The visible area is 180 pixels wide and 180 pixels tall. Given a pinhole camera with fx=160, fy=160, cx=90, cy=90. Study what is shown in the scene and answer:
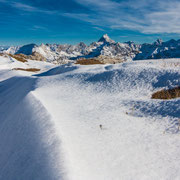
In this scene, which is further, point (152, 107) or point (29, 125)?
point (152, 107)

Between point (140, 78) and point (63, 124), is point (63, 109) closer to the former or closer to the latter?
point (63, 124)

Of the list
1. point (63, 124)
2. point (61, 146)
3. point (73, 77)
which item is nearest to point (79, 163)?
point (61, 146)

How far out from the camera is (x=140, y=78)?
1436 cm

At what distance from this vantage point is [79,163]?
4422mm

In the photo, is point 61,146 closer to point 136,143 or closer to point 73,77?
point 136,143

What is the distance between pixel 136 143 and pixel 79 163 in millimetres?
2377

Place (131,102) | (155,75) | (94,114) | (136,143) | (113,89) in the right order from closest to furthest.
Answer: (136,143)
(94,114)
(131,102)
(113,89)
(155,75)

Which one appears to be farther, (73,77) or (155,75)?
(73,77)

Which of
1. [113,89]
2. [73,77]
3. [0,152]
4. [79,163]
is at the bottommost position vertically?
[0,152]

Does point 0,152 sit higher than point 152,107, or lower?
lower

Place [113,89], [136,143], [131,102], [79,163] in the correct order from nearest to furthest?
[79,163] < [136,143] < [131,102] < [113,89]

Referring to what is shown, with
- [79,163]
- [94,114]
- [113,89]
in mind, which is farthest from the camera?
[113,89]

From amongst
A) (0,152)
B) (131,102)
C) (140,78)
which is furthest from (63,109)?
(140,78)

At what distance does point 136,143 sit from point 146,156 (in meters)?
0.81
